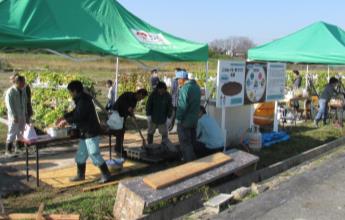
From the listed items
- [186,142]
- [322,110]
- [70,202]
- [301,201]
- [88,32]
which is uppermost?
[88,32]

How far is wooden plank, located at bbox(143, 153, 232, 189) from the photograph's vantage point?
6.47m

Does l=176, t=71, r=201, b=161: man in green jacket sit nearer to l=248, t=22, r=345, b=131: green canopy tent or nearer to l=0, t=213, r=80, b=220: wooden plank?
l=0, t=213, r=80, b=220: wooden plank

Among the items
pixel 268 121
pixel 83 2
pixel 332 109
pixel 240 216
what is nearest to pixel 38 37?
pixel 83 2

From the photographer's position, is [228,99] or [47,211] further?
[228,99]

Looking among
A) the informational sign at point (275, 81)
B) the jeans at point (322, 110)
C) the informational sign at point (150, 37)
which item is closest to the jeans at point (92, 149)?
the informational sign at point (150, 37)

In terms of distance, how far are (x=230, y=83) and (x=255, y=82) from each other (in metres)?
1.34

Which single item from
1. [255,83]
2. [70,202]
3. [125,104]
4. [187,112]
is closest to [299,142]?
[255,83]

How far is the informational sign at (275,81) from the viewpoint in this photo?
39.9 feet

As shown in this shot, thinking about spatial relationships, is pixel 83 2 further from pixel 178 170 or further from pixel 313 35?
pixel 313 35

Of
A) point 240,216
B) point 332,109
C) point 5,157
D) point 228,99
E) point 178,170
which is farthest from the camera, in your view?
point 332,109

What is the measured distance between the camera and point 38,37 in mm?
6465

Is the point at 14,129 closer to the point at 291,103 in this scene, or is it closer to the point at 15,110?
the point at 15,110

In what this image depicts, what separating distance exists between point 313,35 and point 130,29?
7.46m

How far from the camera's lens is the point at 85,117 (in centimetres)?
744
